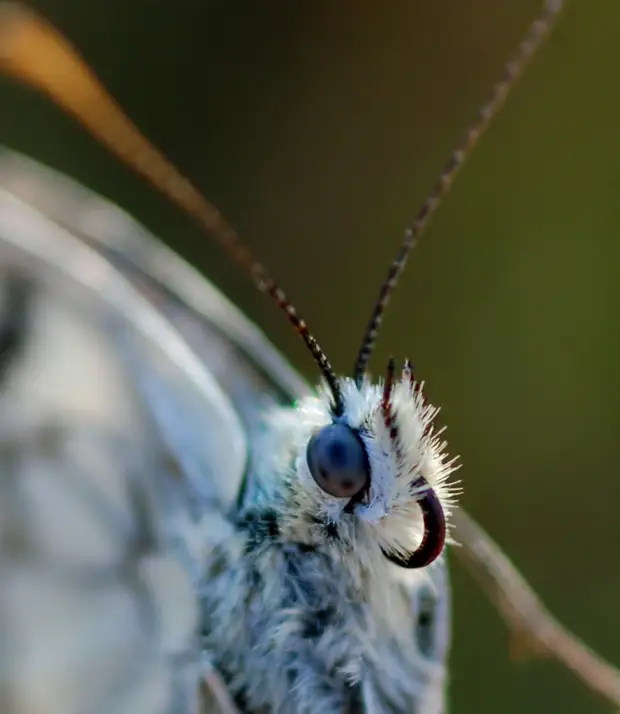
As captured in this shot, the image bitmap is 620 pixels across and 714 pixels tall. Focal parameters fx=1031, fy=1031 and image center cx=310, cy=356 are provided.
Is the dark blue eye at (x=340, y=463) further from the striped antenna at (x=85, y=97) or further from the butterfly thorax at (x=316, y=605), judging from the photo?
the striped antenna at (x=85, y=97)

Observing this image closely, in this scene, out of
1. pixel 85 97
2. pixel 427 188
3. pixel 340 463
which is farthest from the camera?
pixel 427 188

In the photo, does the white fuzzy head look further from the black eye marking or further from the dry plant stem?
the dry plant stem

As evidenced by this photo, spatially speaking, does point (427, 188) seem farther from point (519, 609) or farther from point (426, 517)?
point (426, 517)

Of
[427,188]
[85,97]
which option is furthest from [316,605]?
[427,188]

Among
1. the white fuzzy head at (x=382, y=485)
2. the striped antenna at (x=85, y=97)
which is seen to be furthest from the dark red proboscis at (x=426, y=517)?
the striped antenna at (x=85, y=97)

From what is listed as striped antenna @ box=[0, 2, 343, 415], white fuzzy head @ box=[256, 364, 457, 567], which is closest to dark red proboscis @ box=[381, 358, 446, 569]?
white fuzzy head @ box=[256, 364, 457, 567]

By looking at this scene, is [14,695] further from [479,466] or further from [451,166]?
[479,466]
